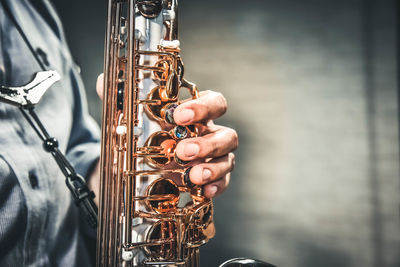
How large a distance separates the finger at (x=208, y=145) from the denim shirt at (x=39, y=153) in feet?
1.59

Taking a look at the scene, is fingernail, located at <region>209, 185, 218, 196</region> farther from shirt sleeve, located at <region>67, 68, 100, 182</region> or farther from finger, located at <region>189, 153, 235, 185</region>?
shirt sleeve, located at <region>67, 68, 100, 182</region>

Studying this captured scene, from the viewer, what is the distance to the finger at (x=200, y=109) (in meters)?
0.59

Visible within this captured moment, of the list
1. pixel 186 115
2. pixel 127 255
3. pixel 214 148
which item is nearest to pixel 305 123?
pixel 214 148

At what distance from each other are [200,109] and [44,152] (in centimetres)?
55

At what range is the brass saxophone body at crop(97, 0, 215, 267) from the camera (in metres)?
0.57

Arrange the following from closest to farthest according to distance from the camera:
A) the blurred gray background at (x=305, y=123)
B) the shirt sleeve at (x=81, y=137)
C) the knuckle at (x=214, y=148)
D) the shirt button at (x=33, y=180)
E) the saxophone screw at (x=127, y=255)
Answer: the saxophone screw at (x=127, y=255) < the knuckle at (x=214, y=148) < the shirt button at (x=33, y=180) < the shirt sleeve at (x=81, y=137) < the blurred gray background at (x=305, y=123)

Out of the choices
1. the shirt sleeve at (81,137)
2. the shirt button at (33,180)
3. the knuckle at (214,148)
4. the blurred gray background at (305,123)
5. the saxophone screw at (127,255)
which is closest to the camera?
the saxophone screw at (127,255)

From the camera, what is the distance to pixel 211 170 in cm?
68

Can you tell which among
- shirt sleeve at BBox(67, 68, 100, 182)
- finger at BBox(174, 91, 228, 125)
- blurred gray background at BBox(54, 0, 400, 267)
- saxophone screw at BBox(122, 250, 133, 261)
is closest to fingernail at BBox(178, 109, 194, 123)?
finger at BBox(174, 91, 228, 125)

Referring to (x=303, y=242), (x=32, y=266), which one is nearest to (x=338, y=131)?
(x=303, y=242)

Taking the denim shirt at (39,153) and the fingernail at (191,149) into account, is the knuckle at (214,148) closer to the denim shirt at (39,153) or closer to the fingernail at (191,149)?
the fingernail at (191,149)

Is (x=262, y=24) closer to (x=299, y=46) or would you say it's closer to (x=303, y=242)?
(x=299, y=46)

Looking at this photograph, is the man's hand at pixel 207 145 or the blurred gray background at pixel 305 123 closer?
the man's hand at pixel 207 145

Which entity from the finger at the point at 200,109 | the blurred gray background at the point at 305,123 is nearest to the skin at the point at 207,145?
the finger at the point at 200,109
